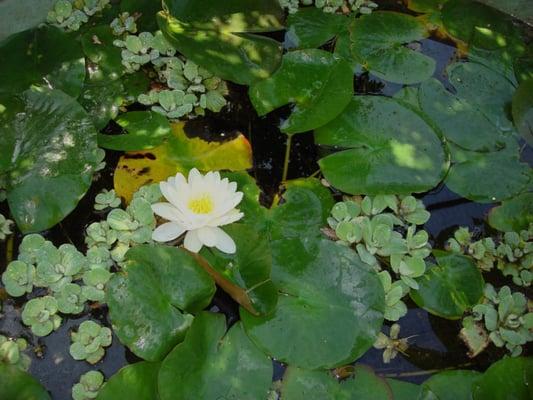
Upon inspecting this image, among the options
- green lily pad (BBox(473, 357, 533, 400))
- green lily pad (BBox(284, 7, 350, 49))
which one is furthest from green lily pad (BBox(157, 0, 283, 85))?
green lily pad (BBox(473, 357, 533, 400))

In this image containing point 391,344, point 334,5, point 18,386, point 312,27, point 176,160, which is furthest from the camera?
point 334,5

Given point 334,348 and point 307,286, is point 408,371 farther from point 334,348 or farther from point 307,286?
point 307,286

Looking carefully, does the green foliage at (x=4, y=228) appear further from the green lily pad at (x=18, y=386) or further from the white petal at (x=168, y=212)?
the white petal at (x=168, y=212)

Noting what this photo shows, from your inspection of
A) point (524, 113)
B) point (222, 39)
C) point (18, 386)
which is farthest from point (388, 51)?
point (18, 386)

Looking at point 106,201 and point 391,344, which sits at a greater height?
point 106,201

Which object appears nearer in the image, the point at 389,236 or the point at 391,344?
the point at 391,344

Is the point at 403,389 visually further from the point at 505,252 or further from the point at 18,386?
the point at 18,386
